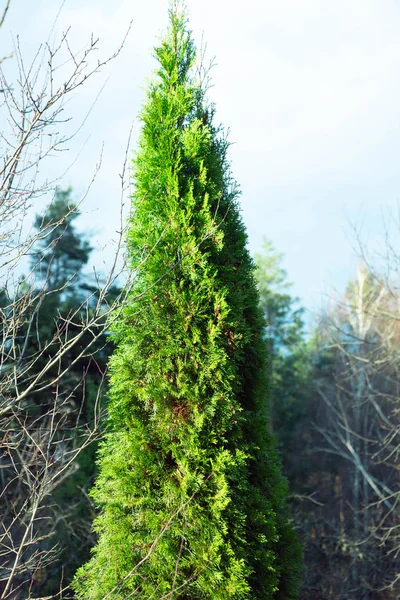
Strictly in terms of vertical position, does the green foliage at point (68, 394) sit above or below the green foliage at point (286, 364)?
below

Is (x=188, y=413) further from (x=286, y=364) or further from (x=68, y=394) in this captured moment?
(x=286, y=364)

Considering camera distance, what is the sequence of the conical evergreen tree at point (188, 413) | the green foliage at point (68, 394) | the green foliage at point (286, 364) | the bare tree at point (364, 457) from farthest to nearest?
the green foliage at point (286, 364) < the bare tree at point (364, 457) < the green foliage at point (68, 394) < the conical evergreen tree at point (188, 413)

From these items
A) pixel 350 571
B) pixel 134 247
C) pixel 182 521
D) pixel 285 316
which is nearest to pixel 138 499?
pixel 182 521

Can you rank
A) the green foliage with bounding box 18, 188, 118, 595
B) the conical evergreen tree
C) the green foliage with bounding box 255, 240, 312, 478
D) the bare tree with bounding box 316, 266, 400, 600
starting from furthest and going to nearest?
1. the green foliage with bounding box 255, 240, 312, 478
2. the bare tree with bounding box 316, 266, 400, 600
3. the green foliage with bounding box 18, 188, 118, 595
4. the conical evergreen tree

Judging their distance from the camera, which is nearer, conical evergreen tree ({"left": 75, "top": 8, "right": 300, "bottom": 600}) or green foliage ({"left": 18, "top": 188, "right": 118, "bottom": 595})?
conical evergreen tree ({"left": 75, "top": 8, "right": 300, "bottom": 600})

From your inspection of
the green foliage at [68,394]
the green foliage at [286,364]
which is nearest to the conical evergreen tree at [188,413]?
the green foliage at [68,394]

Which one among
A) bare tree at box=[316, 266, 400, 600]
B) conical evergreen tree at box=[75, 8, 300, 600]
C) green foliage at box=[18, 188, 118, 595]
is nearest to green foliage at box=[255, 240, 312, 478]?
bare tree at box=[316, 266, 400, 600]

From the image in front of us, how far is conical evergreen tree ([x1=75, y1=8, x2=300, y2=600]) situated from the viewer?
369 cm

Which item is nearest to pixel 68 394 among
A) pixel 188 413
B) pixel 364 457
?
pixel 188 413

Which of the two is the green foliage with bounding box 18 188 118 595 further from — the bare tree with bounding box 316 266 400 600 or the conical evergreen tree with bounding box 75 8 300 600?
the bare tree with bounding box 316 266 400 600

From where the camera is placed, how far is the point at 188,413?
3863mm

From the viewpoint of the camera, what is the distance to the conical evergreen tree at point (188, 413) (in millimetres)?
3686

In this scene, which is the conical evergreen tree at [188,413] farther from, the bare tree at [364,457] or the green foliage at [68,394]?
the bare tree at [364,457]

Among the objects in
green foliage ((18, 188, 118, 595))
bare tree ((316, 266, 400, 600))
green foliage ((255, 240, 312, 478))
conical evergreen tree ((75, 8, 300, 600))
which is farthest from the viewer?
green foliage ((255, 240, 312, 478))
